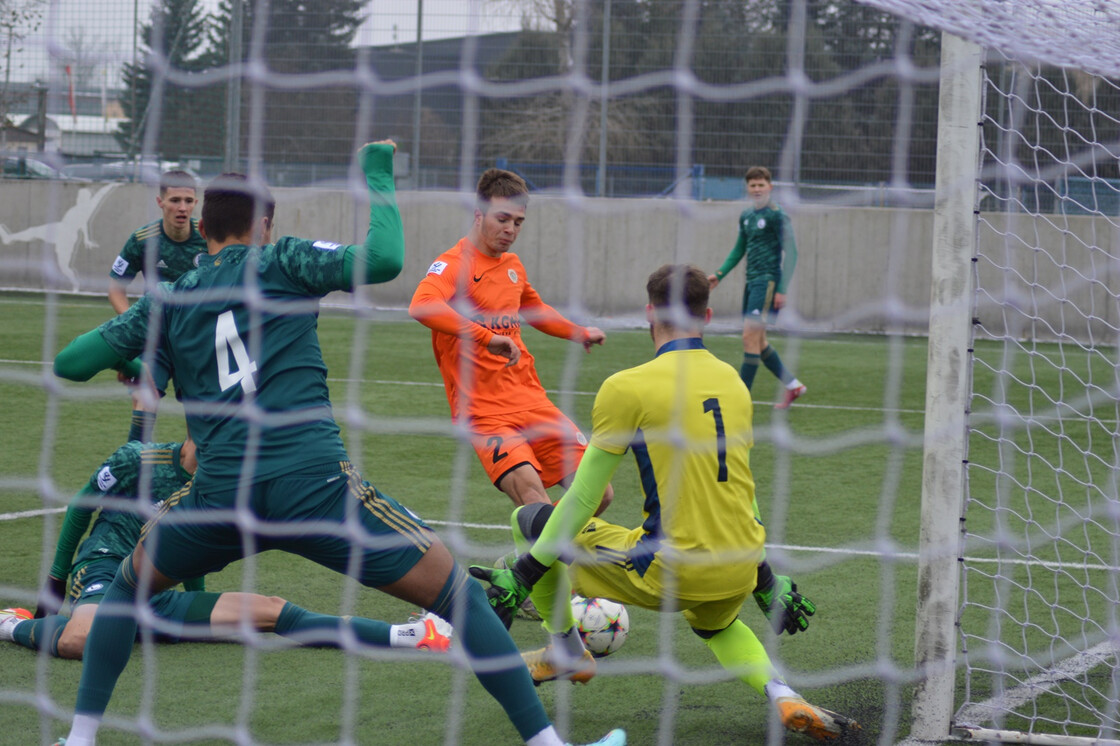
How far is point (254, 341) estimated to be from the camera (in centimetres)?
294

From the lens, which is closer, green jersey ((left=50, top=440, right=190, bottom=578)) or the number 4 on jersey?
the number 4 on jersey

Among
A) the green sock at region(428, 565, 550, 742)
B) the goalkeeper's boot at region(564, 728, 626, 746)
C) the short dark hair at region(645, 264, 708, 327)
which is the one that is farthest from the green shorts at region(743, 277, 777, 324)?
the green sock at region(428, 565, 550, 742)

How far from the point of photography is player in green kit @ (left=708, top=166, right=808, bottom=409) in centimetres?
906

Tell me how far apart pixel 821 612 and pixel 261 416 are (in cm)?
250

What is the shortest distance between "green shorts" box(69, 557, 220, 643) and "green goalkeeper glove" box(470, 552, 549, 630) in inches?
42.1

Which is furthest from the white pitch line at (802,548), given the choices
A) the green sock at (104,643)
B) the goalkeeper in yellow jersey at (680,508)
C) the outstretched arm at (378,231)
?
the outstretched arm at (378,231)

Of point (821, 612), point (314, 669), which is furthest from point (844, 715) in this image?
point (314, 669)

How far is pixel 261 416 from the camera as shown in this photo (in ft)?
9.57

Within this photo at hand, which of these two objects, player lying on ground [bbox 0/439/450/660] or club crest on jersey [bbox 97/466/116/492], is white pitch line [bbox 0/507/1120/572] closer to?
player lying on ground [bbox 0/439/450/660]

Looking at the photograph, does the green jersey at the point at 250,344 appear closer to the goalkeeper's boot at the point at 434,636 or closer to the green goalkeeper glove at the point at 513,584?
the green goalkeeper glove at the point at 513,584

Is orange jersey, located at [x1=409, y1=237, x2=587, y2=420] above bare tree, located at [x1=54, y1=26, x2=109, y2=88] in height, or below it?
below

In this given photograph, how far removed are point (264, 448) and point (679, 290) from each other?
4.11 ft

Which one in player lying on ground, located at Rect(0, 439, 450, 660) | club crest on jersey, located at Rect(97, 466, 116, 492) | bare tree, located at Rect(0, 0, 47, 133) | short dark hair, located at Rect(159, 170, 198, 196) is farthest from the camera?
short dark hair, located at Rect(159, 170, 198, 196)

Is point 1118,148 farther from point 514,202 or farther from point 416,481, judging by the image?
point 416,481
